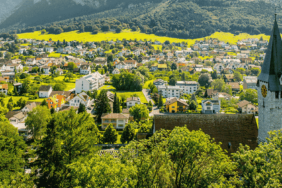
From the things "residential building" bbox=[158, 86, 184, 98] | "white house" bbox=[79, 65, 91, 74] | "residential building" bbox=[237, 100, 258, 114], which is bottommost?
"residential building" bbox=[237, 100, 258, 114]

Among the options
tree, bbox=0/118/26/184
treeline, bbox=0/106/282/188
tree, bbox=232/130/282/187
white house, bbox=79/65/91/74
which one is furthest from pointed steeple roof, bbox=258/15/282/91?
white house, bbox=79/65/91/74

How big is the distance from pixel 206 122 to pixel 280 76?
6653mm

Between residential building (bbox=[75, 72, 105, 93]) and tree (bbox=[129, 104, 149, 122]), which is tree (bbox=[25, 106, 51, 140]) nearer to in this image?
tree (bbox=[129, 104, 149, 122])

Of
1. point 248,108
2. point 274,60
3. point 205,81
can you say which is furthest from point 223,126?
point 205,81

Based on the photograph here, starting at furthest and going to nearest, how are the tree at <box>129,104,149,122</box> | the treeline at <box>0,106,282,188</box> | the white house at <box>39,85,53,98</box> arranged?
the white house at <box>39,85,53,98</box>
the tree at <box>129,104,149,122</box>
the treeline at <box>0,106,282,188</box>

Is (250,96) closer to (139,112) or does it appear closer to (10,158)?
(139,112)

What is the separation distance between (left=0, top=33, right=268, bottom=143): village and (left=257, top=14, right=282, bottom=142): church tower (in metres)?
18.0

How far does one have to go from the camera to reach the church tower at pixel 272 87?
1783 cm

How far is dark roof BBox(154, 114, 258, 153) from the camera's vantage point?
1988cm

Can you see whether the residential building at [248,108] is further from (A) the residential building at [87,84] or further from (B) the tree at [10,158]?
(B) the tree at [10,158]

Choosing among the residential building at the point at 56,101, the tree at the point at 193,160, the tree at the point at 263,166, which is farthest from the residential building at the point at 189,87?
the tree at the point at 263,166

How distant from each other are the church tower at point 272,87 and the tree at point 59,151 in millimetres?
13684

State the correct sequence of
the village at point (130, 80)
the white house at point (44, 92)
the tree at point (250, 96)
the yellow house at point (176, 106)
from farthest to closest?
the white house at point (44, 92) → the tree at point (250, 96) → the yellow house at point (176, 106) → the village at point (130, 80)

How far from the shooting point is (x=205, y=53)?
158625 mm
